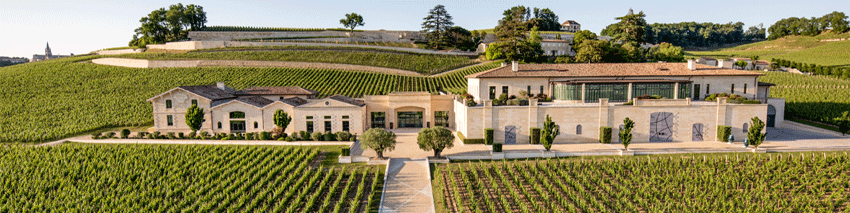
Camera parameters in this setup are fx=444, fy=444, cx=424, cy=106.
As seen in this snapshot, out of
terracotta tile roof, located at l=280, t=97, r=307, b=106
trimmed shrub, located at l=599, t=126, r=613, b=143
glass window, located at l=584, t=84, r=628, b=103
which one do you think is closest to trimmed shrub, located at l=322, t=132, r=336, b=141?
terracotta tile roof, located at l=280, t=97, r=307, b=106

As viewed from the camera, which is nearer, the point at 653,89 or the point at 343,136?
the point at 343,136

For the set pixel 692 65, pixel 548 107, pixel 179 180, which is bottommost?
pixel 179 180

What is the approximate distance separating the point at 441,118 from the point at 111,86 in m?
56.0

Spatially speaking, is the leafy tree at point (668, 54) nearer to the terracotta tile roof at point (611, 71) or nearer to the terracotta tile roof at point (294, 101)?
the terracotta tile roof at point (611, 71)

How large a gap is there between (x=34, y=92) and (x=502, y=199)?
249 feet

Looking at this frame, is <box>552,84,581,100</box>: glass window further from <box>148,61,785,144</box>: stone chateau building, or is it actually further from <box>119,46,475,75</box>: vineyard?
<box>119,46,475,75</box>: vineyard

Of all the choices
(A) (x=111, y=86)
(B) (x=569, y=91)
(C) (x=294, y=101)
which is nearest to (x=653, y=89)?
(B) (x=569, y=91)

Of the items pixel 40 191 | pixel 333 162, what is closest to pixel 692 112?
pixel 333 162

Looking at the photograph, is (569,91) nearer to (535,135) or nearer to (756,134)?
(535,135)

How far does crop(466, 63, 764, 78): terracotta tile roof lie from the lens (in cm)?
4044

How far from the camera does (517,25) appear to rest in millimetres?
78250

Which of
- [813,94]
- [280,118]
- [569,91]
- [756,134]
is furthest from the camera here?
[813,94]

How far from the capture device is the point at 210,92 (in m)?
43.3

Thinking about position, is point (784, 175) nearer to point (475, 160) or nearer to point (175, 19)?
point (475, 160)
